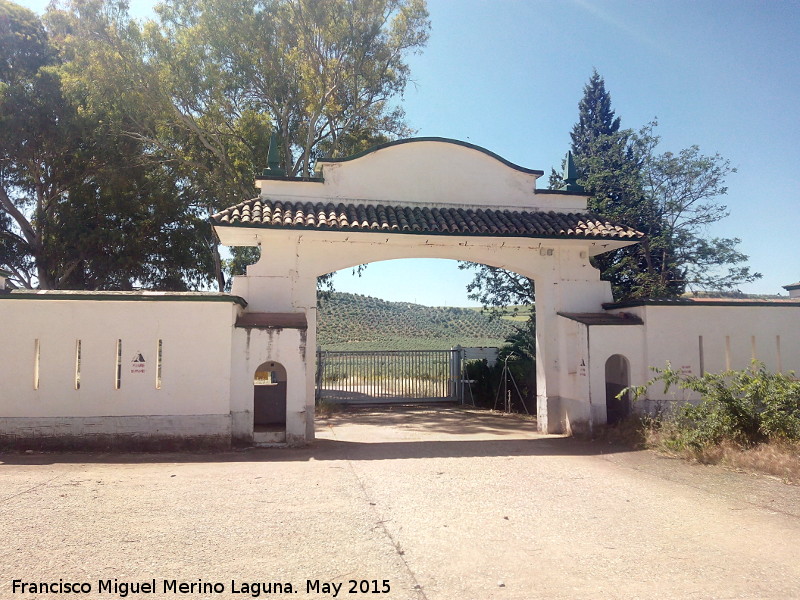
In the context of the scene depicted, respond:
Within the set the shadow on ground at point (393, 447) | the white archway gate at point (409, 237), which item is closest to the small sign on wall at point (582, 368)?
the white archway gate at point (409, 237)

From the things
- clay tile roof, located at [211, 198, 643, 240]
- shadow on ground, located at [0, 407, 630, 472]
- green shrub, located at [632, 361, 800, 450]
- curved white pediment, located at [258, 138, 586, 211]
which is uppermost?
curved white pediment, located at [258, 138, 586, 211]

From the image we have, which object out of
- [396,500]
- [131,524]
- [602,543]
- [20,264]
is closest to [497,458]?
[396,500]

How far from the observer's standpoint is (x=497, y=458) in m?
8.88

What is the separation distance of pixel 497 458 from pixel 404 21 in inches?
602

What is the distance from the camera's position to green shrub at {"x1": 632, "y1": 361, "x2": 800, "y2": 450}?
792cm

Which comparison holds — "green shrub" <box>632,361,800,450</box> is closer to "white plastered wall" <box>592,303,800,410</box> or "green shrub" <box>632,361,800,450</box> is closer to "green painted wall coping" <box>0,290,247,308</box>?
"white plastered wall" <box>592,303,800,410</box>

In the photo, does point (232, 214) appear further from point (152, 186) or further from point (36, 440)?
point (152, 186)

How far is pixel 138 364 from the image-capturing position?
30.0 feet

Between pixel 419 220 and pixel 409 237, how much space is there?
386 mm

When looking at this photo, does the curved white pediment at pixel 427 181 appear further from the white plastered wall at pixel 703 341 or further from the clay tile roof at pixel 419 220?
the white plastered wall at pixel 703 341

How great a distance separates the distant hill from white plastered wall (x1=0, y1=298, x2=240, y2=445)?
92.5 ft

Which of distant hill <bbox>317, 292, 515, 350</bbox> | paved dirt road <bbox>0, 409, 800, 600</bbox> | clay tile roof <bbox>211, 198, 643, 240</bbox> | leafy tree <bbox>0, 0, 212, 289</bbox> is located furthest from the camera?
distant hill <bbox>317, 292, 515, 350</bbox>

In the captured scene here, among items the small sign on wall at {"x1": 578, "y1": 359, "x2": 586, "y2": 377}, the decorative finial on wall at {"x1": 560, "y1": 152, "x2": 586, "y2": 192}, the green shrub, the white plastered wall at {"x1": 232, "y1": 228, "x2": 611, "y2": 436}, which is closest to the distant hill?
the decorative finial on wall at {"x1": 560, "y1": 152, "x2": 586, "y2": 192}

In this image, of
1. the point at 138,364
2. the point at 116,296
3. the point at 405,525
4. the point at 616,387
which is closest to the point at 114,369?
the point at 138,364
